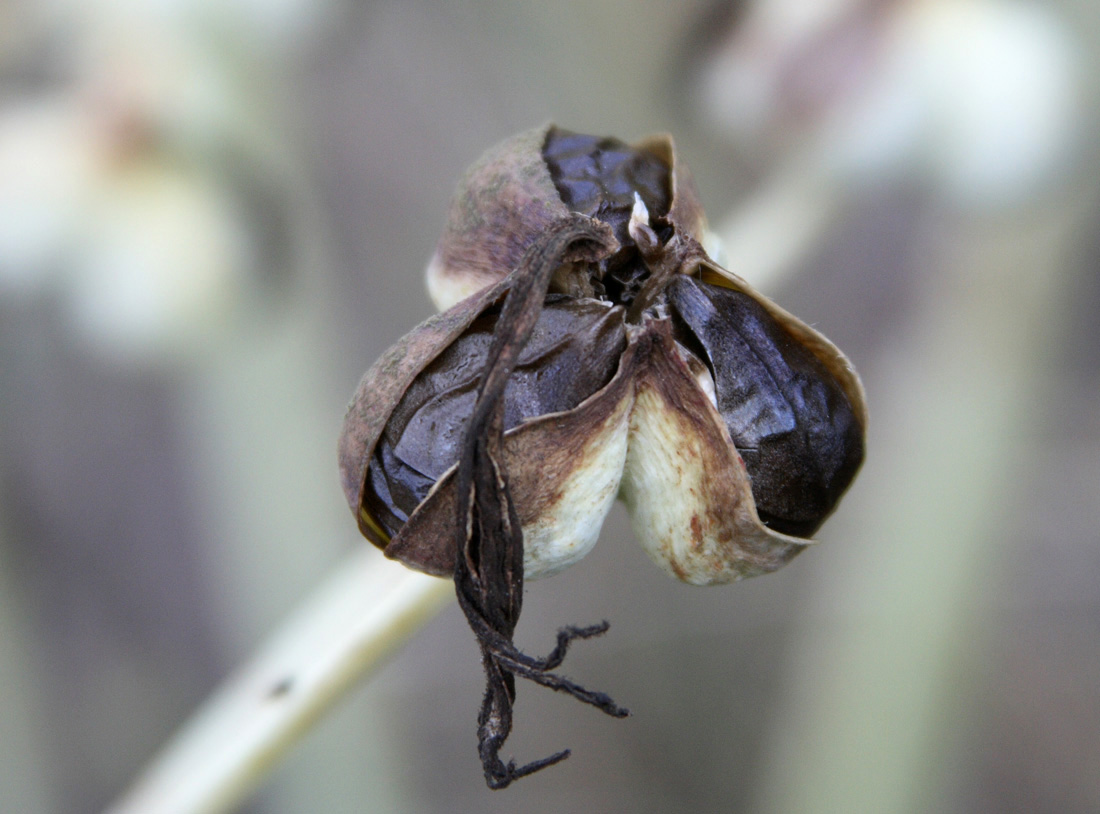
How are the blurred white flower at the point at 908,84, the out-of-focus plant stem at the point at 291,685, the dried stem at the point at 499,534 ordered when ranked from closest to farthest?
the dried stem at the point at 499,534 → the out-of-focus plant stem at the point at 291,685 → the blurred white flower at the point at 908,84

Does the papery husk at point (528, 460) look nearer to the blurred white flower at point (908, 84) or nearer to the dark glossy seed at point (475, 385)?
the dark glossy seed at point (475, 385)

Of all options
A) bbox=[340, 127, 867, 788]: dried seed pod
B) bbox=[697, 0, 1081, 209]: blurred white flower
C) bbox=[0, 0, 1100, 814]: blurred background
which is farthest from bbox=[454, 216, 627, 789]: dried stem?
bbox=[697, 0, 1081, 209]: blurred white flower

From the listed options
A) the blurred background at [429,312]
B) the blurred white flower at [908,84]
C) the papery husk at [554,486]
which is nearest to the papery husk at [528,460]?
the papery husk at [554,486]

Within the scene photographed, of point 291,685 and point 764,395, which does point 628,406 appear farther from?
point 291,685

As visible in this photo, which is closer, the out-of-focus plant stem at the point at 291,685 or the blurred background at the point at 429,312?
the out-of-focus plant stem at the point at 291,685

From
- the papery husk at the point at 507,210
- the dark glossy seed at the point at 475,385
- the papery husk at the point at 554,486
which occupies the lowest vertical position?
the papery husk at the point at 554,486

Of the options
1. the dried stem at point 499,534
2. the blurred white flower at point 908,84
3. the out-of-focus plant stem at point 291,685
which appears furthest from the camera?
the blurred white flower at point 908,84

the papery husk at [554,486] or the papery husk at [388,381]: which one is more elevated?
the papery husk at [388,381]

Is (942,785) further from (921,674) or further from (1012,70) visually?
(1012,70)
